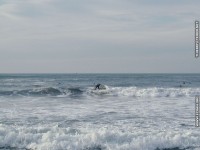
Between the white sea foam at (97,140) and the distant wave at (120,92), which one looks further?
the distant wave at (120,92)

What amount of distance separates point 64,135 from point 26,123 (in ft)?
14.6

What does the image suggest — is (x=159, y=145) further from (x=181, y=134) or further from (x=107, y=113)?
(x=107, y=113)

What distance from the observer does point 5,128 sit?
15.7m

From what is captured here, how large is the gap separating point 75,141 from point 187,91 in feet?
96.2

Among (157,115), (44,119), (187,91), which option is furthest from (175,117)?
(187,91)

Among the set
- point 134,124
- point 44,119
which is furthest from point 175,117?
point 44,119

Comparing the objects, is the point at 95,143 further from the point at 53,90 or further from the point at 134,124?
the point at 53,90

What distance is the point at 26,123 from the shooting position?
18.5 meters

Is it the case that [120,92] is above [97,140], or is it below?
above

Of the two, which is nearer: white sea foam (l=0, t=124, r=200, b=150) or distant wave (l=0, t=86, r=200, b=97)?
white sea foam (l=0, t=124, r=200, b=150)

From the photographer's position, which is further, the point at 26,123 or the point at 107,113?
Answer: the point at 107,113

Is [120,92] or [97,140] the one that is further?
[120,92]

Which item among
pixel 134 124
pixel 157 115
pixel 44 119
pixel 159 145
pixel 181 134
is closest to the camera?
pixel 159 145

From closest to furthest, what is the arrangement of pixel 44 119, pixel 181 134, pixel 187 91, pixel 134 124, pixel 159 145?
pixel 159 145
pixel 181 134
pixel 134 124
pixel 44 119
pixel 187 91
